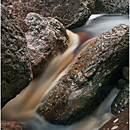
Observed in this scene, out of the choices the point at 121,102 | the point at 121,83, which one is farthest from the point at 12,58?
the point at 121,83

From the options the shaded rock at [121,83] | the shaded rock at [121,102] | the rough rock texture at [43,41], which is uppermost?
the rough rock texture at [43,41]

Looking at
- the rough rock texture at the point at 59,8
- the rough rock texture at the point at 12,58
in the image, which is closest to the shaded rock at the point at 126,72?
the rough rock texture at the point at 12,58

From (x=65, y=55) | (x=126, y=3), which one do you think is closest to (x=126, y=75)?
(x=65, y=55)

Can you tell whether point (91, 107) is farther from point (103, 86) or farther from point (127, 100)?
point (127, 100)

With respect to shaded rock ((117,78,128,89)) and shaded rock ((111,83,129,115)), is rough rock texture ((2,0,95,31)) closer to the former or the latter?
shaded rock ((117,78,128,89))

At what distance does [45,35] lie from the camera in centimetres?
357

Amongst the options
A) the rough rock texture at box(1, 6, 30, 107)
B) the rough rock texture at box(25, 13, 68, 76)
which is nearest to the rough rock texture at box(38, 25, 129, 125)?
the rough rock texture at box(25, 13, 68, 76)

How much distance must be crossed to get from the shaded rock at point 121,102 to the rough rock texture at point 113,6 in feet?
14.3

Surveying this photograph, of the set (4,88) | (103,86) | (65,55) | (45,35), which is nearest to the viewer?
(4,88)

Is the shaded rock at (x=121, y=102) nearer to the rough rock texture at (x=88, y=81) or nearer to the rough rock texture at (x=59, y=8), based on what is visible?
the rough rock texture at (x=88, y=81)

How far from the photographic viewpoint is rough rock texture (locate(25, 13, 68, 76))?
331 cm

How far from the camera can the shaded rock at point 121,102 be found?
2676 mm

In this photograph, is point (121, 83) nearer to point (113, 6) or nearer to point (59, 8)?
point (59, 8)

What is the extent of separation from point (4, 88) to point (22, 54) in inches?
14.8
